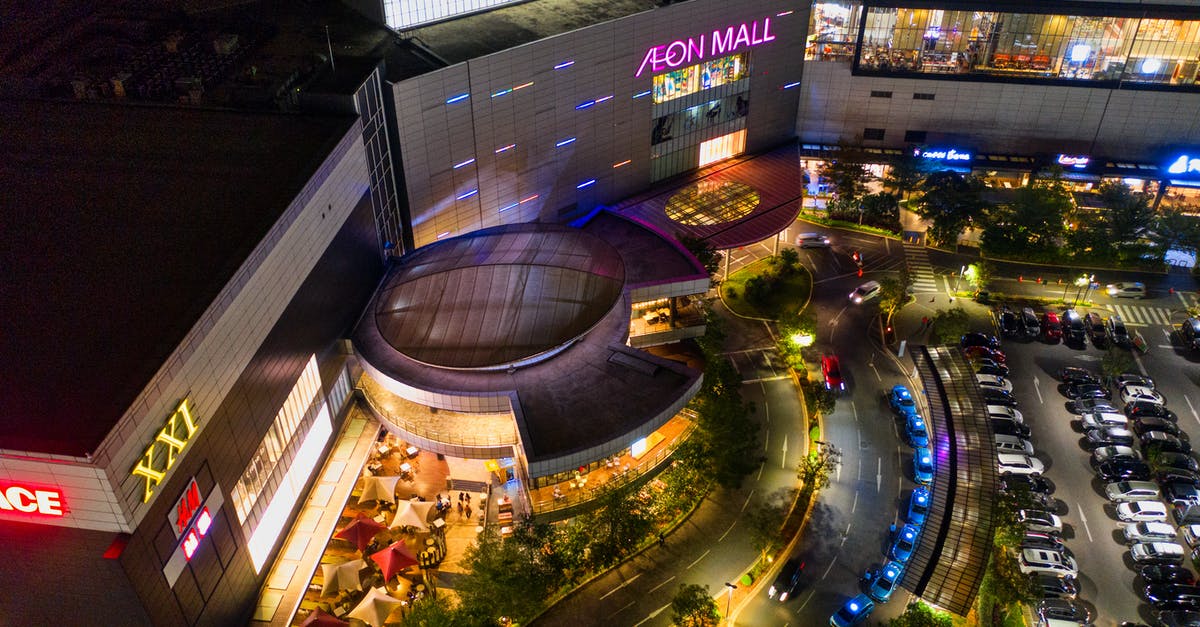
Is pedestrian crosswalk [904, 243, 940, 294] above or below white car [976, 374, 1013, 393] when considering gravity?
above

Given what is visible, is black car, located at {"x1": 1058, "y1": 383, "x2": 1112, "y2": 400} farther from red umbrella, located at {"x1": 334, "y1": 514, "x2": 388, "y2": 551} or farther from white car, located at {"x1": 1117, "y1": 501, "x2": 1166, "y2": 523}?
red umbrella, located at {"x1": 334, "y1": 514, "x2": 388, "y2": 551}

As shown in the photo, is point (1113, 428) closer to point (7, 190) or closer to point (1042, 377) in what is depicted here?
point (1042, 377)

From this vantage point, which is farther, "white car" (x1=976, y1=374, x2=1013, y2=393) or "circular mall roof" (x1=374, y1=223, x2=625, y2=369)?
"white car" (x1=976, y1=374, x2=1013, y2=393)

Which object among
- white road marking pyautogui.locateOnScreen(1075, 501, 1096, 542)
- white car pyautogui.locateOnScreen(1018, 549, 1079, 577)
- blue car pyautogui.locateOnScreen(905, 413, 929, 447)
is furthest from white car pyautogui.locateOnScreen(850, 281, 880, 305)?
white car pyautogui.locateOnScreen(1018, 549, 1079, 577)

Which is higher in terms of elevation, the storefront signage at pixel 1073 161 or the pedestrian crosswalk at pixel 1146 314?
the storefront signage at pixel 1073 161

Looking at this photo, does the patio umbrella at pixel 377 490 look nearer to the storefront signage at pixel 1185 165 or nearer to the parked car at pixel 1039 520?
the parked car at pixel 1039 520

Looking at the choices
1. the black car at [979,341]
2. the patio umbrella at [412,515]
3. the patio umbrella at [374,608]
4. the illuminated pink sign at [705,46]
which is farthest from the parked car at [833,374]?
the patio umbrella at [374,608]

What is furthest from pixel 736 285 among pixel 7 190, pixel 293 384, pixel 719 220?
pixel 7 190
